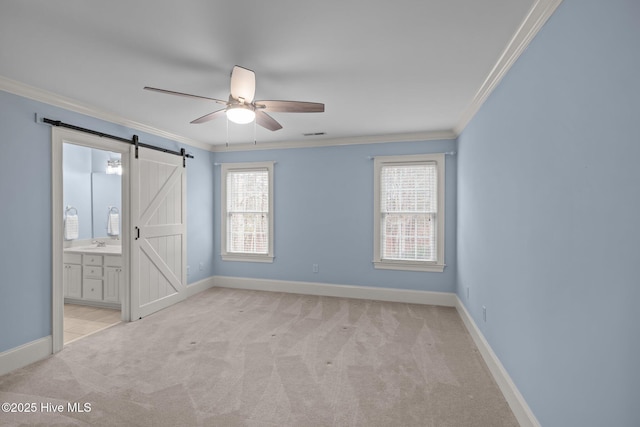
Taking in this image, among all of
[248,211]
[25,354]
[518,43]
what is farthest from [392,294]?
[25,354]

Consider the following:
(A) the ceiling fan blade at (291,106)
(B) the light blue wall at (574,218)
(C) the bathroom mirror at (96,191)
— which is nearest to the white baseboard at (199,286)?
(C) the bathroom mirror at (96,191)

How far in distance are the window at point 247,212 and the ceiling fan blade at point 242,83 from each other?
9.92 feet

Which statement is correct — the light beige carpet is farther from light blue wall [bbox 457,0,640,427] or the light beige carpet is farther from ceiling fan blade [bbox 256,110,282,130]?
ceiling fan blade [bbox 256,110,282,130]

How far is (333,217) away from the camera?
5156 millimetres

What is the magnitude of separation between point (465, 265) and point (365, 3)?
3336mm

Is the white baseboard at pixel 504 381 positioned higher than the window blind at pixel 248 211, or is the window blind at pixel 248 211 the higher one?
the window blind at pixel 248 211

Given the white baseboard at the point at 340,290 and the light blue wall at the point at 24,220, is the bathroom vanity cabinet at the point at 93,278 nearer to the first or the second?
the light blue wall at the point at 24,220

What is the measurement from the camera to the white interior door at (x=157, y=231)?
4066 millimetres

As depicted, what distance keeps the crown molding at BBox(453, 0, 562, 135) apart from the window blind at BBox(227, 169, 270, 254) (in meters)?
3.70

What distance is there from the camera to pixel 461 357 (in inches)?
120

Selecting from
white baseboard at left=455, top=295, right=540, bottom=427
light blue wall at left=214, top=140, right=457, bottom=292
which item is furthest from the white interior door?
white baseboard at left=455, top=295, right=540, bottom=427

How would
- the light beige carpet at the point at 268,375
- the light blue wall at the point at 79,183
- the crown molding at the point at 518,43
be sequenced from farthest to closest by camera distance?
1. the light blue wall at the point at 79,183
2. the light beige carpet at the point at 268,375
3. the crown molding at the point at 518,43

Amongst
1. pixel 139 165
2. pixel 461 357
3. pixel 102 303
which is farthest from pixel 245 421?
pixel 102 303

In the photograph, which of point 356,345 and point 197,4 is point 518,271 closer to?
point 356,345
